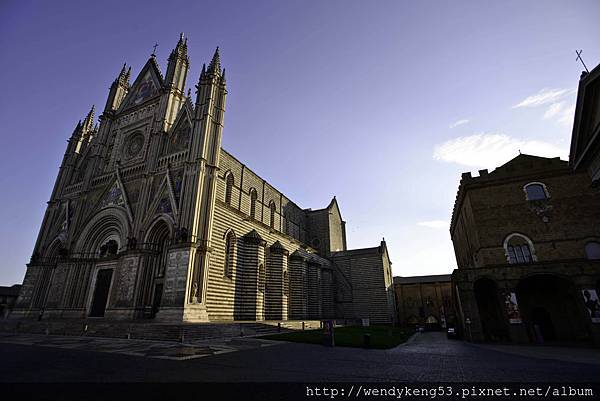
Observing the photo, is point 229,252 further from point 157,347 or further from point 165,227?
point 157,347

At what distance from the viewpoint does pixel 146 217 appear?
2298 centimetres

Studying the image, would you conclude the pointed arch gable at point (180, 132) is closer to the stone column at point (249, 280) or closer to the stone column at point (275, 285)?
the stone column at point (249, 280)

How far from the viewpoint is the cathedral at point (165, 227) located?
20.6 m

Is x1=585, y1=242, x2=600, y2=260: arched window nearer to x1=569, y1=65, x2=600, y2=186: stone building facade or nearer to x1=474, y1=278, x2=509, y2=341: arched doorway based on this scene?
x1=474, y1=278, x2=509, y2=341: arched doorway

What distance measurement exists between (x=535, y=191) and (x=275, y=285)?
22.2 m

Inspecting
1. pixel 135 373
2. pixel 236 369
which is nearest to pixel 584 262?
pixel 236 369

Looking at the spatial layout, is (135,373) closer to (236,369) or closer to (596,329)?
(236,369)

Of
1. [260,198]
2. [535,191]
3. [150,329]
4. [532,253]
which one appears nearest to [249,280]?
[150,329]

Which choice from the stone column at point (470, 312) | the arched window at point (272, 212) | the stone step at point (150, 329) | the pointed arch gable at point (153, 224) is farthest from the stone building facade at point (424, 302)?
the pointed arch gable at point (153, 224)

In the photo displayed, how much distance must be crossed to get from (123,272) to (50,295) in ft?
32.5

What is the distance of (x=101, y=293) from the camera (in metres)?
23.6

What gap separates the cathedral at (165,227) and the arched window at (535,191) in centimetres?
2068

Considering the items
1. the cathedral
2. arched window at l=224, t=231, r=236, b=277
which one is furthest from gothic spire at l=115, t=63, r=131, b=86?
arched window at l=224, t=231, r=236, b=277

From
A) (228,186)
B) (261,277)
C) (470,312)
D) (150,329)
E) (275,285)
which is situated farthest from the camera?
(228,186)
